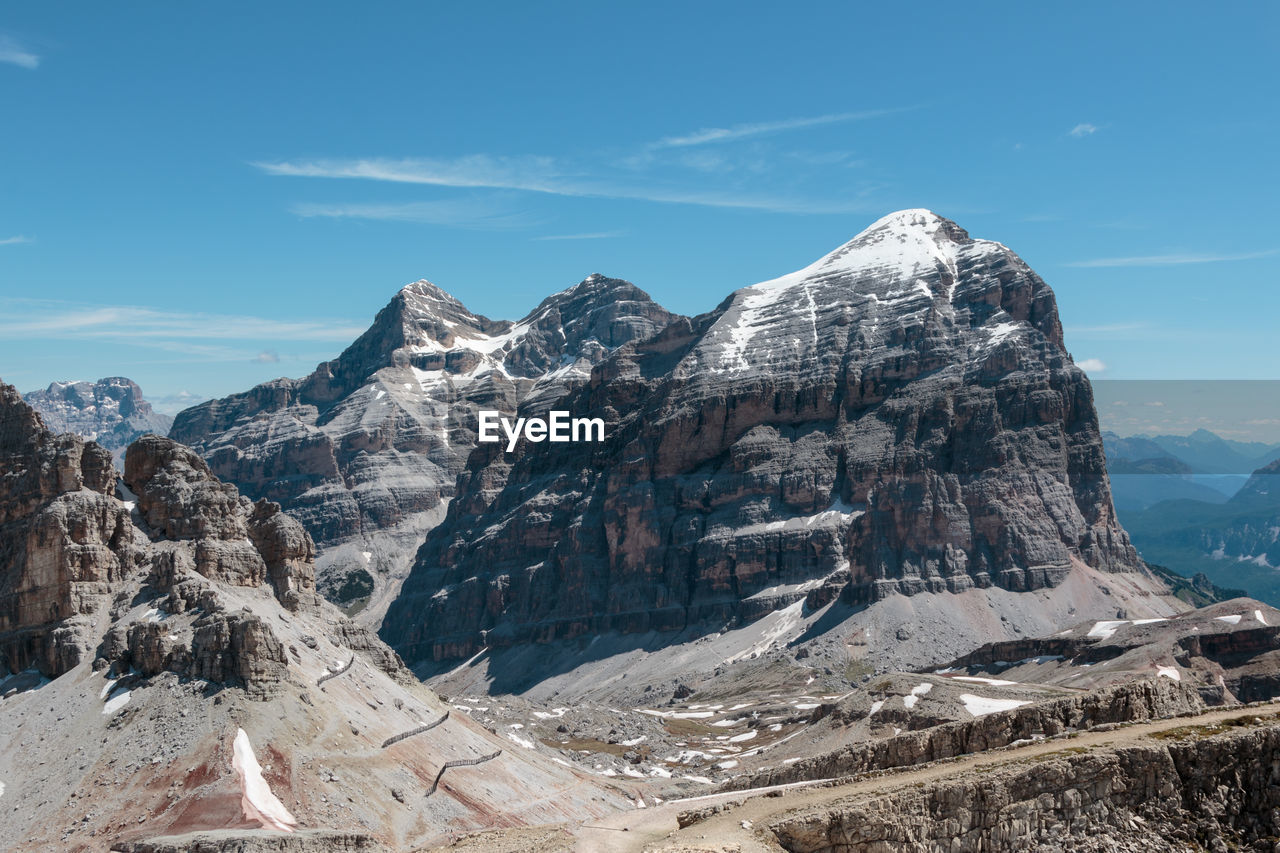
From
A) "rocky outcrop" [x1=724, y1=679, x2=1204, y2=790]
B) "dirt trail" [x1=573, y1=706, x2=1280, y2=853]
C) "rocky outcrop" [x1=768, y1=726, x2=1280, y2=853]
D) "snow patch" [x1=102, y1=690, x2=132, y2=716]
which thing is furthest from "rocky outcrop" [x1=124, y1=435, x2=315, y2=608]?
"rocky outcrop" [x1=768, y1=726, x2=1280, y2=853]

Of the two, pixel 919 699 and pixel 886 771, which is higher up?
pixel 886 771

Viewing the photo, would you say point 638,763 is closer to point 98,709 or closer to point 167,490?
point 167,490

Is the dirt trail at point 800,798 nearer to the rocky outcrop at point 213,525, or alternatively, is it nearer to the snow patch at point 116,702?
the snow patch at point 116,702

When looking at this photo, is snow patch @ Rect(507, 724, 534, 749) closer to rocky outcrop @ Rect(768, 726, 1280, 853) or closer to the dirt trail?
the dirt trail

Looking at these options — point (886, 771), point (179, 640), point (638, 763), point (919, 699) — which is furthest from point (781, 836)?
point (638, 763)

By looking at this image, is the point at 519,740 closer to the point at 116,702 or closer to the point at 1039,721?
the point at 116,702

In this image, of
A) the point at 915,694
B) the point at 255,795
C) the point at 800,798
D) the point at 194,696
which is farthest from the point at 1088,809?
the point at 915,694
